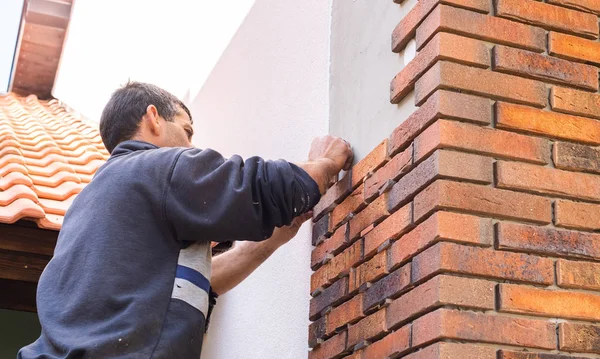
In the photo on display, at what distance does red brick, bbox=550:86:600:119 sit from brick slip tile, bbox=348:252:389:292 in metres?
0.64

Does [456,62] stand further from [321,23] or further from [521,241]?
[321,23]

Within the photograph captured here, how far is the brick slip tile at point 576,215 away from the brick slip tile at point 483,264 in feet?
0.41

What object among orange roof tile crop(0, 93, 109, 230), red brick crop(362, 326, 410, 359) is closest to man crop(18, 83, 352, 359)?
red brick crop(362, 326, 410, 359)

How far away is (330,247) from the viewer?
3.03m

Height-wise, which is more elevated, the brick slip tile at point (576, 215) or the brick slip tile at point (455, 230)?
the brick slip tile at point (576, 215)

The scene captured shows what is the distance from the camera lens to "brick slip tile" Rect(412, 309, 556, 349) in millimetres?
2111

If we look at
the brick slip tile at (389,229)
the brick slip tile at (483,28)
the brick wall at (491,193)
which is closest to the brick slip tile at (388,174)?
the brick wall at (491,193)

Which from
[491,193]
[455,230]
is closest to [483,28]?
[491,193]

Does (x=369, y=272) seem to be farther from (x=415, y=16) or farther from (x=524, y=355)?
(x=415, y=16)

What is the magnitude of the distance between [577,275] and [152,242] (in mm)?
1189

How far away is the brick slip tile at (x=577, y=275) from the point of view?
2.25 m

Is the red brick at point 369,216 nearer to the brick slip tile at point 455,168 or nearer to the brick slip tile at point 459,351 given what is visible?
the brick slip tile at point 455,168

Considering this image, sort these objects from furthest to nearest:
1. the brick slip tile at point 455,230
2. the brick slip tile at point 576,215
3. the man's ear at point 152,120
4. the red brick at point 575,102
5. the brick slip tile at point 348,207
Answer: the man's ear at point 152,120 → the brick slip tile at point 348,207 → the red brick at point 575,102 → the brick slip tile at point 576,215 → the brick slip tile at point 455,230

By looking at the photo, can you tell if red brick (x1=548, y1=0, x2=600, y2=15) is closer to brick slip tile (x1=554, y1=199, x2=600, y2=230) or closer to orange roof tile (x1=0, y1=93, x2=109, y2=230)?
brick slip tile (x1=554, y1=199, x2=600, y2=230)
